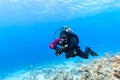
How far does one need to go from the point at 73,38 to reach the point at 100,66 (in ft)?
7.46

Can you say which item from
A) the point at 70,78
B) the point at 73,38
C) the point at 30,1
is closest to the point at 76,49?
the point at 73,38

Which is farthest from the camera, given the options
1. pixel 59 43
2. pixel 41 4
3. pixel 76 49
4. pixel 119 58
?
pixel 41 4

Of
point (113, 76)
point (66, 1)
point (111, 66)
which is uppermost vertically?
point (66, 1)

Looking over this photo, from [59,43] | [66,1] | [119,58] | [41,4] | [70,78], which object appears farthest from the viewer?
[41,4]

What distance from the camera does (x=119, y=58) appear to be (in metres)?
9.63

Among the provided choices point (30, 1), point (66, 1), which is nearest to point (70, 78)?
point (66, 1)

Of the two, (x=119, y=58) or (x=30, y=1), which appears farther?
(x=30, y=1)

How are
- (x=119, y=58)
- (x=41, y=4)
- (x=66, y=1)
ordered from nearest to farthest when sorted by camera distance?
1. (x=119, y=58)
2. (x=66, y=1)
3. (x=41, y=4)

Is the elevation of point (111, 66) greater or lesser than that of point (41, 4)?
lesser

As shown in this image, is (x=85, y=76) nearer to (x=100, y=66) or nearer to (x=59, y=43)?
(x=100, y=66)

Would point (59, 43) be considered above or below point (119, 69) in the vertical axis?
above

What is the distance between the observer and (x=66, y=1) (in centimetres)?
3528

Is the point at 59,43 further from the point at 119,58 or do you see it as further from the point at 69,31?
the point at 119,58

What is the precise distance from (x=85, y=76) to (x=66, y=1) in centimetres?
2731
